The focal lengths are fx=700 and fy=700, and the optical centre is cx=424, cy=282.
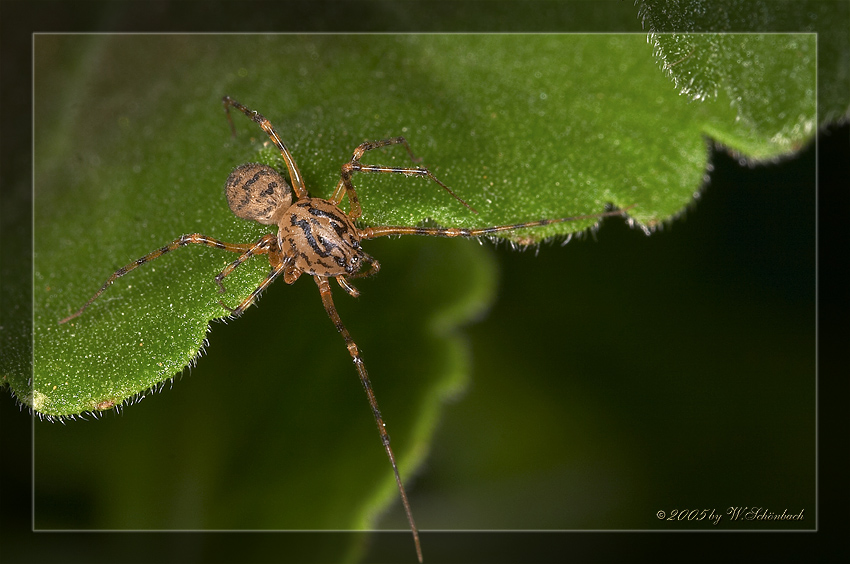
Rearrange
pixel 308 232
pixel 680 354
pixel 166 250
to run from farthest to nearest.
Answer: pixel 680 354, pixel 308 232, pixel 166 250

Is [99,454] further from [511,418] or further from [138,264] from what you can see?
[511,418]

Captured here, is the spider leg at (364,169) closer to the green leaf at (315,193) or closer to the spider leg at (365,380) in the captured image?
the green leaf at (315,193)

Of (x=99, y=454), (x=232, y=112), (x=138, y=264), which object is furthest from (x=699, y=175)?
(x=99, y=454)

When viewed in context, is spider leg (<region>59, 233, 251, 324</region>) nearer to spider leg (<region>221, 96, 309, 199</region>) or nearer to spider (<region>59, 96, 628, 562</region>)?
spider (<region>59, 96, 628, 562</region>)

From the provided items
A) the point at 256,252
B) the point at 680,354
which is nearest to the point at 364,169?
the point at 256,252

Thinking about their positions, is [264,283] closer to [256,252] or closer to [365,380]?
[256,252]

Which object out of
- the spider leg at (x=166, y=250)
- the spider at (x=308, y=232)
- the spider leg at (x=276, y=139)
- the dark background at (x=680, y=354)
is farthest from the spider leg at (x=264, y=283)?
the dark background at (x=680, y=354)
